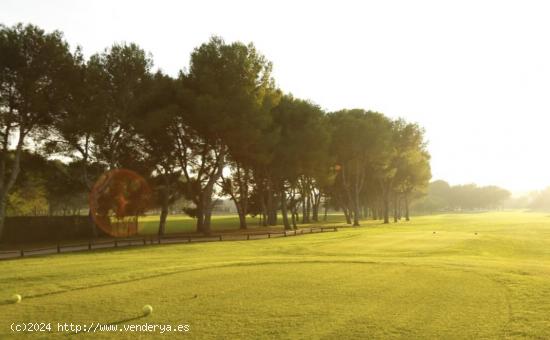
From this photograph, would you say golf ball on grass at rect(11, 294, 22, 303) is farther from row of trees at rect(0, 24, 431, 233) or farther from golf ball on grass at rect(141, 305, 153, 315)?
row of trees at rect(0, 24, 431, 233)

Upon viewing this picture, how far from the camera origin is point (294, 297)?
590 inches

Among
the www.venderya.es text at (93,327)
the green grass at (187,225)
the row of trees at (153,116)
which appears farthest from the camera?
the green grass at (187,225)

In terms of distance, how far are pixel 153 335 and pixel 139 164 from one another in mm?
46112

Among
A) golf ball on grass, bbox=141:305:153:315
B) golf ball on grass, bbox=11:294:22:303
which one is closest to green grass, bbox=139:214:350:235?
golf ball on grass, bbox=11:294:22:303

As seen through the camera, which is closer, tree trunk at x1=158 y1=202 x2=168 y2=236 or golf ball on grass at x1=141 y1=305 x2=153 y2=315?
golf ball on grass at x1=141 y1=305 x2=153 y2=315

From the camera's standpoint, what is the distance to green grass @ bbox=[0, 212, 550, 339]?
11.4 metres

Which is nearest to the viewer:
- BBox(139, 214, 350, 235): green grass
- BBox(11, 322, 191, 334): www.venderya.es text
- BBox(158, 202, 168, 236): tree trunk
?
BBox(11, 322, 191, 334): www.venderya.es text

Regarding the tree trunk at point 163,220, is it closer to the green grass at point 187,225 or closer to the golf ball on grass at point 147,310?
the green grass at point 187,225

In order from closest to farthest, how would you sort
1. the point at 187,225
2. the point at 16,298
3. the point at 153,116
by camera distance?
the point at 16,298 → the point at 153,116 → the point at 187,225

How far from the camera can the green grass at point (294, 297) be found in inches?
451

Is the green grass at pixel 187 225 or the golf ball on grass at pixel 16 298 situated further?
the green grass at pixel 187 225

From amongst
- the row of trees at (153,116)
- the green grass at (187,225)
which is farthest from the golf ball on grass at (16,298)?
the green grass at (187,225)

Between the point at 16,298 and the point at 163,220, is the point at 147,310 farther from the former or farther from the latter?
the point at 163,220

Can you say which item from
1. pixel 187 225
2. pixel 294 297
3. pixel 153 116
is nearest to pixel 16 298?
pixel 294 297
